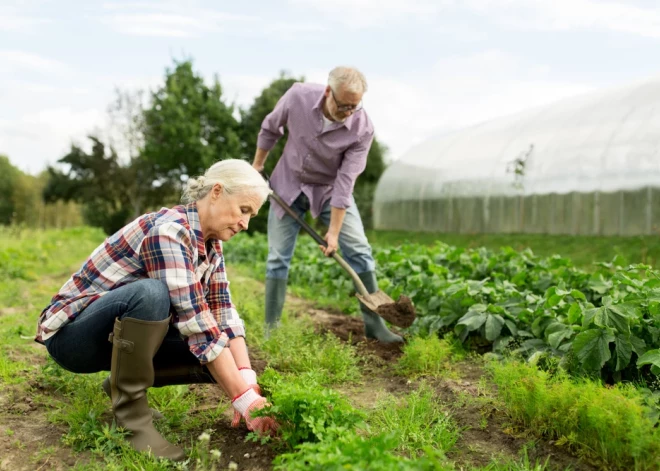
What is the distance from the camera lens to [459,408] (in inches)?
107

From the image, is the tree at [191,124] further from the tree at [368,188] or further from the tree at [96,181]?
the tree at [96,181]

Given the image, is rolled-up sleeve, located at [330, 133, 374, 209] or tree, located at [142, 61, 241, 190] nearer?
rolled-up sleeve, located at [330, 133, 374, 209]

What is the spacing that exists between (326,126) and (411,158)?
541 inches

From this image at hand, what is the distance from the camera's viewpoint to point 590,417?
211cm

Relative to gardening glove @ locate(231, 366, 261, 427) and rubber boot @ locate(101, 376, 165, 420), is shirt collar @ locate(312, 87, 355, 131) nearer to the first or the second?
gardening glove @ locate(231, 366, 261, 427)

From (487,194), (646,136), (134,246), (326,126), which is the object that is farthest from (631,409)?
(487,194)

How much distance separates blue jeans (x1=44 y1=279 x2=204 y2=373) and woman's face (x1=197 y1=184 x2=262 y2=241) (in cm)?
30

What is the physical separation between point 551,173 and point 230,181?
35.3ft

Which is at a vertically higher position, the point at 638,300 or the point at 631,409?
the point at 638,300

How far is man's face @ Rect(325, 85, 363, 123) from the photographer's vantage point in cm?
344

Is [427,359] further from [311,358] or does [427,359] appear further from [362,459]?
[362,459]

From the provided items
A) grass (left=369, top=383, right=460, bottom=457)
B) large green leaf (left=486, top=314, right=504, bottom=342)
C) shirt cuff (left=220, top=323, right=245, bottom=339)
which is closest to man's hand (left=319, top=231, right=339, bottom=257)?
large green leaf (left=486, top=314, right=504, bottom=342)

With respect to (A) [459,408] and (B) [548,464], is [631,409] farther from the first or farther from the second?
(A) [459,408]

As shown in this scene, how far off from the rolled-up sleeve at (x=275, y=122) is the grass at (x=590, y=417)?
7.35 ft
